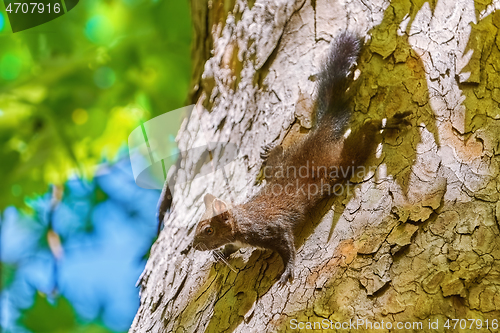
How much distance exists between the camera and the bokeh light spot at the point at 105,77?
1748 mm

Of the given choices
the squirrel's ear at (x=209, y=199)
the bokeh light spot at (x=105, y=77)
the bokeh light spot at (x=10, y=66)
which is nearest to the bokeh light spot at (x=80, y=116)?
the bokeh light spot at (x=105, y=77)

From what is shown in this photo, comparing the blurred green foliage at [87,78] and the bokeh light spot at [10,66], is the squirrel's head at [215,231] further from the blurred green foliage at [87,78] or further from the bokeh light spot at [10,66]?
the bokeh light spot at [10,66]

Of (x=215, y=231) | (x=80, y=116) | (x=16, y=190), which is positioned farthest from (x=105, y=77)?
(x=215, y=231)

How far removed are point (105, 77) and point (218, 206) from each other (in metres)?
0.85

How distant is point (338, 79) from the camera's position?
1.71 meters

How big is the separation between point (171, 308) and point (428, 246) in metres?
1.20

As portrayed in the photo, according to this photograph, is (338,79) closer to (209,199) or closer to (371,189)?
(371,189)

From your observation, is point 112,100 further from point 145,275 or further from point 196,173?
point 145,275

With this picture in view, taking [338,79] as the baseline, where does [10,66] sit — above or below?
above

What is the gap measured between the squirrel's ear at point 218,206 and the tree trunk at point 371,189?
158 millimetres

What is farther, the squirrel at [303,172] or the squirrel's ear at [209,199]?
the squirrel's ear at [209,199]

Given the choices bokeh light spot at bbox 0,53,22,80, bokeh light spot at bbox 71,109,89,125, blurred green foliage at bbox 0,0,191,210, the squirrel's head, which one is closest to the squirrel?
the squirrel's head

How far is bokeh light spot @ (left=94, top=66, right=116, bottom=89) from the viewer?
68.8 inches

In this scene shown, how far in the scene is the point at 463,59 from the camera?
4.81 ft
